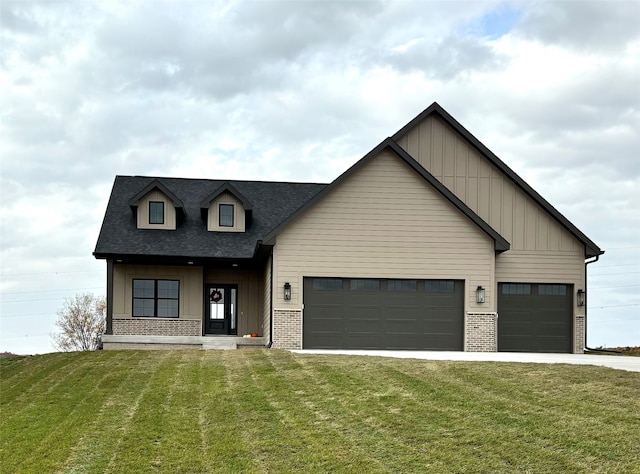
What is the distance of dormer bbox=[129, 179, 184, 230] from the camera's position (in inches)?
1190

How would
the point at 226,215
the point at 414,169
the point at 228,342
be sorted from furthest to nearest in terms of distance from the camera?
A: the point at 226,215 < the point at 228,342 < the point at 414,169

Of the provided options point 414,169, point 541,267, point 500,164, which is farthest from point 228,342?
point 500,164

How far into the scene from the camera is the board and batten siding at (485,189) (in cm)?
2752

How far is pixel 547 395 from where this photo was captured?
14.2 m

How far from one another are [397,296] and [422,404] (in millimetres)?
11812

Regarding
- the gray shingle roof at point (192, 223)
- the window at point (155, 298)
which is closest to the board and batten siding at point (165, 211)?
the gray shingle roof at point (192, 223)

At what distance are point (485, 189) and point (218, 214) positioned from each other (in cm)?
1035

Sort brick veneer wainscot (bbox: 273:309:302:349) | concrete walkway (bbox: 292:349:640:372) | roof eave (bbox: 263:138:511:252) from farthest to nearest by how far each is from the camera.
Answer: brick veneer wainscot (bbox: 273:309:302:349) → roof eave (bbox: 263:138:511:252) → concrete walkway (bbox: 292:349:640:372)

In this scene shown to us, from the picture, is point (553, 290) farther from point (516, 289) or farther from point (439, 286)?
point (439, 286)

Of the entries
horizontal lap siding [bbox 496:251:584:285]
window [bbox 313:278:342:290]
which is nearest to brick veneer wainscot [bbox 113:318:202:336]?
window [bbox 313:278:342:290]

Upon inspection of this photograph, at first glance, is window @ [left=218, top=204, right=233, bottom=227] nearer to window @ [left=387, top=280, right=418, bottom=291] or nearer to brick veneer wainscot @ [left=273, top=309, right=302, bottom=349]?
brick veneer wainscot @ [left=273, top=309, right=302, bottom=349]

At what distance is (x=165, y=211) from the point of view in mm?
30578

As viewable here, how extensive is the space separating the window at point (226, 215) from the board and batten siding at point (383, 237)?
6497 millimetres

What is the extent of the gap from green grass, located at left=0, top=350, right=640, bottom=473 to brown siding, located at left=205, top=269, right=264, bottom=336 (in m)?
10.7
